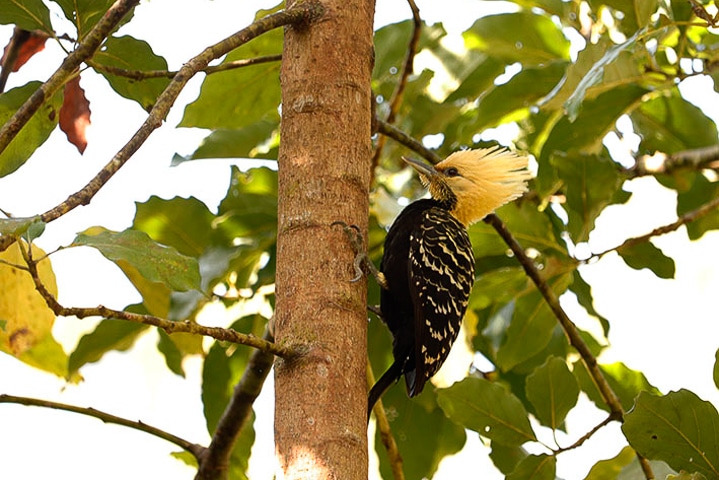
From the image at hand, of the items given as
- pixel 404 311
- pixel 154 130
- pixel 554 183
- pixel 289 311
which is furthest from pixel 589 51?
pixel 154 130

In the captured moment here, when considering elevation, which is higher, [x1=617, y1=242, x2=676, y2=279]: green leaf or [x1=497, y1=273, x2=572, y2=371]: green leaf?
[x1=617, y1=242, x2=676, y2=279]: green leaf

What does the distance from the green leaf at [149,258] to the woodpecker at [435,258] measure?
114cm

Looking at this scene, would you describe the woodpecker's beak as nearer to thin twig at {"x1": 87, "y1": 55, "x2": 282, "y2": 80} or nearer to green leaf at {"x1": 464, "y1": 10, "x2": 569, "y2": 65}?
green leaf at {"x1": 464, "y1": 10, "x2": 569, "y2": 65}

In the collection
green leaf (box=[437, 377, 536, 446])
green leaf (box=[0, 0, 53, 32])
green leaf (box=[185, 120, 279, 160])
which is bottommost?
green leaf (box=[437, 377, 536, 446])

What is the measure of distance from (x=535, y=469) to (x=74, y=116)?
6.08ft

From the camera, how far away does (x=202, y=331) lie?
6.36 feet

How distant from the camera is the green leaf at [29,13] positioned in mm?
2725

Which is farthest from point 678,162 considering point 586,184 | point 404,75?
point 404,75

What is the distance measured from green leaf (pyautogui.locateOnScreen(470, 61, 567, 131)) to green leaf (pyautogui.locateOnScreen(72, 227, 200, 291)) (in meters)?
2.29

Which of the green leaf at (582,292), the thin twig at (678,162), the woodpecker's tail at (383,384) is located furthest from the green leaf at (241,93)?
the thin twig at (678,162)

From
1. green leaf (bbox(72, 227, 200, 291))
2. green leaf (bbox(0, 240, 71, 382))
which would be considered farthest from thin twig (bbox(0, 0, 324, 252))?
green leaf (bbox(0, 240, 71, 382))

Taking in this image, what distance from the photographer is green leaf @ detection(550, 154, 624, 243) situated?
3.49 metres

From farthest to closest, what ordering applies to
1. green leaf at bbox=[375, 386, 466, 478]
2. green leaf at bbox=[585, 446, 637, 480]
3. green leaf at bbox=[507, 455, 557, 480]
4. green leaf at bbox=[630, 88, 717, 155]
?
green leaf at bbox=[630, 88, 717, 155], green leaf at bbox=[375, 386, 466, 478], green leaf at bbox=[585, 446, 637, 480], green leaf at bbox=[507, 455, 557, 480]

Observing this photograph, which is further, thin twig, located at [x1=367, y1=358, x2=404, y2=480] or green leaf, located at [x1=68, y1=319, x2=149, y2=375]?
green leaf, located at [x1=68, y1=319, x2=149, y2=375]
